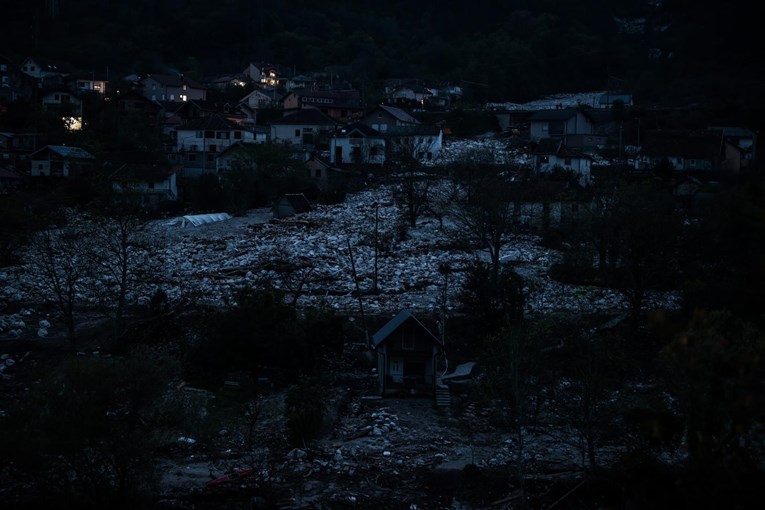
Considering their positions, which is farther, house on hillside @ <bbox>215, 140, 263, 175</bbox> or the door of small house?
house on hillside @ <bbox>215, 140, 263, 175</bbox>

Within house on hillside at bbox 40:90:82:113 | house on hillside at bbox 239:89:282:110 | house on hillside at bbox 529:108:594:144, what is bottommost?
house on hillside at bbox 529:108:594:144

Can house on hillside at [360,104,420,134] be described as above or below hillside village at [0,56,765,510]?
above

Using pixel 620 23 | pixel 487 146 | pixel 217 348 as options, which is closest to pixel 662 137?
pixel 487 146

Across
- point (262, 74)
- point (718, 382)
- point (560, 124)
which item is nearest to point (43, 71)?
point (262, 74)

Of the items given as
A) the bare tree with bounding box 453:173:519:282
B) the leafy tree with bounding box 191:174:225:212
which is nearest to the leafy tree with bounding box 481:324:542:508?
the bare tree with bounding box 453:173:519:282

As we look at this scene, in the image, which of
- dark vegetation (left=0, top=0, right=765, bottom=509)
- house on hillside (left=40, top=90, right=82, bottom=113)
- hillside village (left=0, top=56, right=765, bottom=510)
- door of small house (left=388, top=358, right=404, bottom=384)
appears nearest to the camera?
dark vegetation (left=0, top=0, right=765, bottom=509)

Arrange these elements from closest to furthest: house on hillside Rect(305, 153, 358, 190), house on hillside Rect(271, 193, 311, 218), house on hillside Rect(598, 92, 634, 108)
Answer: house on hillside Rect(271, 193, 311, 218), house on hillside Rect(305, 153, 358, 190), house on hillside Rect(598, 92, 634, 108)

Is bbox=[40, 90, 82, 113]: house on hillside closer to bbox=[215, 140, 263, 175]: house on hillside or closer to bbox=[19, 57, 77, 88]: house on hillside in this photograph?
bbox=[19, 57, 77, 88]: house on hillside
